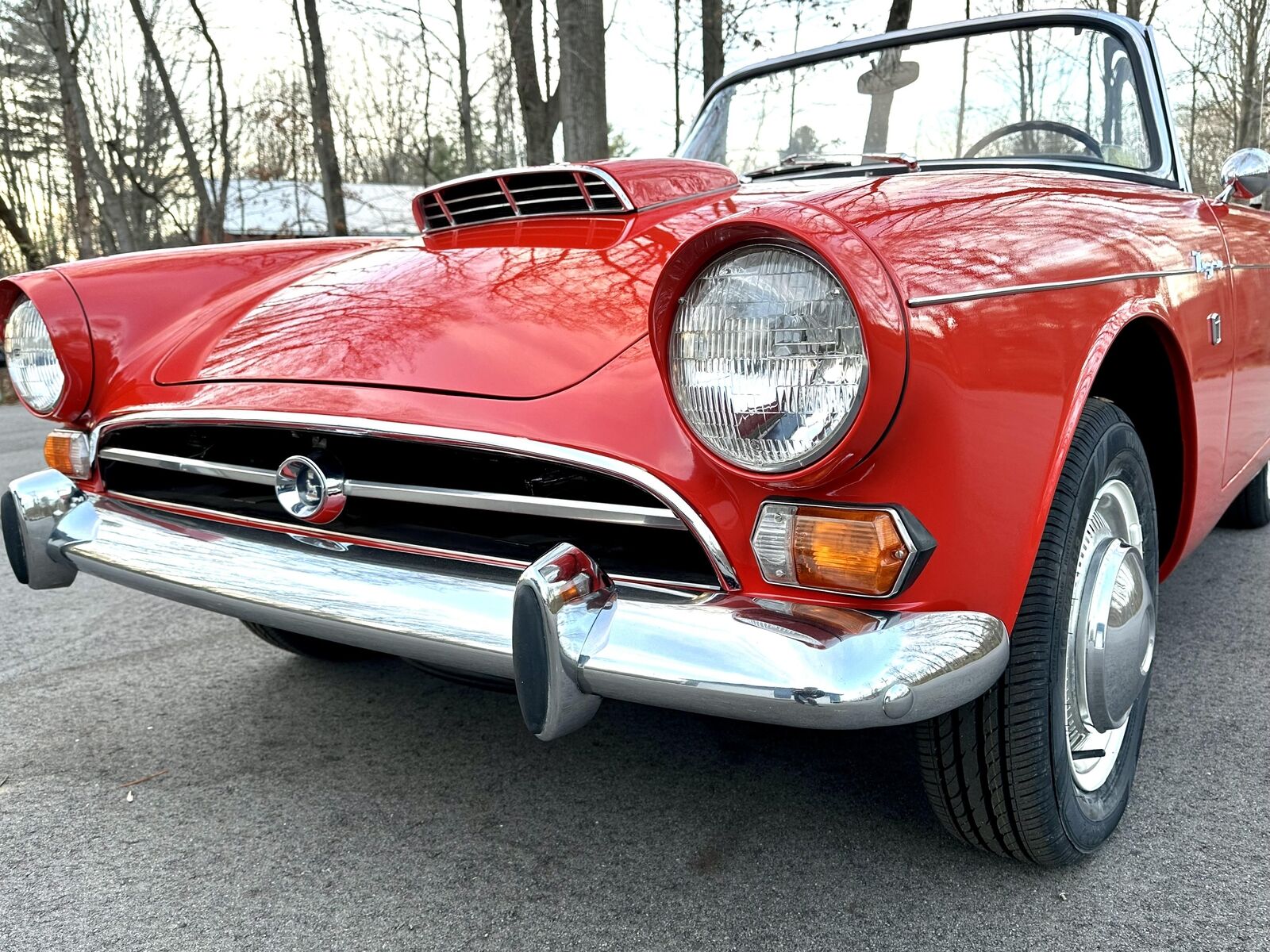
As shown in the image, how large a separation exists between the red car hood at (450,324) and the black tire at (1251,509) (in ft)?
9.13

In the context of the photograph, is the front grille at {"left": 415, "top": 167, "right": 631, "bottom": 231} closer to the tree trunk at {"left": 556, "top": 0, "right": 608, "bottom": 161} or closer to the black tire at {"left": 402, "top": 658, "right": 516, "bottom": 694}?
the black tire at {"left": 402, "top": 658, "right": 516, "bottom": 694}

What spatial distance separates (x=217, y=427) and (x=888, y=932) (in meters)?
1.30

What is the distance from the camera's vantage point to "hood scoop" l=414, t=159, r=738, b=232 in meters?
1.81

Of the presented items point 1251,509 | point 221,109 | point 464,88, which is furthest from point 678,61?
point 1251,509

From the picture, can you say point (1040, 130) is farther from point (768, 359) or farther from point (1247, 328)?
point (768, 359)

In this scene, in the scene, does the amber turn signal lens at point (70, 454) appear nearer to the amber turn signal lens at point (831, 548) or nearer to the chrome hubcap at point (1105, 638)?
the amber turn signal lens at point (831, 548)

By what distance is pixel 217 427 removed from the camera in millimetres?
1678

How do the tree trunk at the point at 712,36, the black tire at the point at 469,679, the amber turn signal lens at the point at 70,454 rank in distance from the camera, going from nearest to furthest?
1. the black tire at the point at 469,679
2. the amber turn signal lens at the point at 70,454
3. the tree trunk at the point at 712,36

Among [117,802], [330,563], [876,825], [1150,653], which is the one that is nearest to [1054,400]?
[1150,653]

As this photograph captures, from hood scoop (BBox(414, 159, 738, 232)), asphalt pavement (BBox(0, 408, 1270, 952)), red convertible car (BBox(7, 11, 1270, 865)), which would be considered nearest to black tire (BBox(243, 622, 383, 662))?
asphalt pavement (BBox(0, 408, 1270, 952))

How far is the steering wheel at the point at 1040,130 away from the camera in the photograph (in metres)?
2.38

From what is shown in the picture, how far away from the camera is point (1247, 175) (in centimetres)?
234

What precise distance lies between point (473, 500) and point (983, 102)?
1.80 m

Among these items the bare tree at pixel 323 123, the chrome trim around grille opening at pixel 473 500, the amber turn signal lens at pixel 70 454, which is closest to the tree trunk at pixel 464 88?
the bare tree at pixel 323 123
